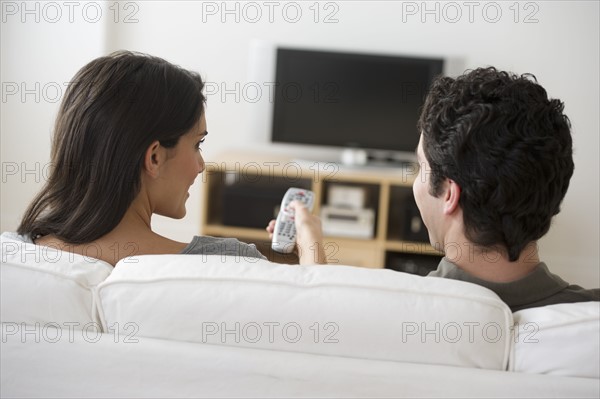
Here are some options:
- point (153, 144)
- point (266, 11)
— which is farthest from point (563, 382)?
point (266, 11)

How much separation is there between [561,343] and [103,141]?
0.82 metres

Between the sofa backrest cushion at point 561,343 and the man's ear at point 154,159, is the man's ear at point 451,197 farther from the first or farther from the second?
the man's ear at point 154,159

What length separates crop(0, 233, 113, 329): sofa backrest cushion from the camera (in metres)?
1.06

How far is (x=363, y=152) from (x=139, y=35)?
1.49 metres

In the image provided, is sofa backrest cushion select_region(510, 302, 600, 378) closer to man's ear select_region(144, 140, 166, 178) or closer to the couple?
the couple

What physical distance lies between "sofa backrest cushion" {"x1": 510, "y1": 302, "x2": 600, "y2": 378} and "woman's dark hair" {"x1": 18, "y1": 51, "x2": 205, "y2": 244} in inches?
28.7

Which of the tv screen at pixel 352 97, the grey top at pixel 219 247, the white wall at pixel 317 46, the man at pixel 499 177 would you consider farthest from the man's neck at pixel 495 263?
the white wall at pixel 317 46

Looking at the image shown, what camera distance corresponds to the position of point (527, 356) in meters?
1.01

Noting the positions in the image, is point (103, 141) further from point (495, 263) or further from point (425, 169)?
point (495, 263)

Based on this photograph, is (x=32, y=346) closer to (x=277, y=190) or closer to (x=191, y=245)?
(x=191, y=245)

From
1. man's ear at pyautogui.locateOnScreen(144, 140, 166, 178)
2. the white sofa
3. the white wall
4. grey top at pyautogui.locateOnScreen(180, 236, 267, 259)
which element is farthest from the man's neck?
the white wall

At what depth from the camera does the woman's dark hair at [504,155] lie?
112cm

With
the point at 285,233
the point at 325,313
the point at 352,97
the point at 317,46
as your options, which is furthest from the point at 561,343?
the point at 317,46

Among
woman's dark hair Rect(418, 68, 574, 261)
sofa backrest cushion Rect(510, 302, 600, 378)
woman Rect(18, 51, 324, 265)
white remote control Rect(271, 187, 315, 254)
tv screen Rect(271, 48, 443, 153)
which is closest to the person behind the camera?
sofa backrest cushion Rect(510, 302, 600, 378)
